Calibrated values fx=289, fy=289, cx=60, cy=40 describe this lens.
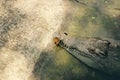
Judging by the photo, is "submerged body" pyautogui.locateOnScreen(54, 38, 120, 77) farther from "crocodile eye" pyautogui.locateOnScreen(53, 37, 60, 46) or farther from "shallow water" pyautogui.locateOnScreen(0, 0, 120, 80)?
"shallow water" pyautogui.locateOnScreen(0, 0, 120, 80)

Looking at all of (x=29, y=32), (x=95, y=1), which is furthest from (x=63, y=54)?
(x=95, y=1)

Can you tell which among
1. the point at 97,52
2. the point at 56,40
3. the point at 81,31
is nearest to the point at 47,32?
the point at 56,40

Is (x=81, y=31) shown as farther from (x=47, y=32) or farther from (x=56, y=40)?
(x=47, y=32)

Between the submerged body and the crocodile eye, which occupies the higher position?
the crocodile eye

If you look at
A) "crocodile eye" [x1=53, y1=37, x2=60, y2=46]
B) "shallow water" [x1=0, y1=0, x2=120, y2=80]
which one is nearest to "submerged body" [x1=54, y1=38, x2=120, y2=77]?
"crocodile eye" [x1=53, y1=37, x2=60, y2=46]

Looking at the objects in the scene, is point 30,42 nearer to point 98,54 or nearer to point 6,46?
point 6,46
